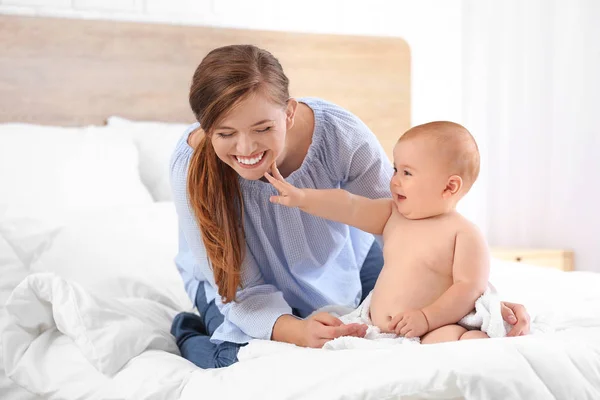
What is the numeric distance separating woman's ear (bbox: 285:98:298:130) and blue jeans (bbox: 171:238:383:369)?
0.44 meters

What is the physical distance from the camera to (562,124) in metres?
3.26

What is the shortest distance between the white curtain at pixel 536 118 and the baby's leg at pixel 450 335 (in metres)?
1.98

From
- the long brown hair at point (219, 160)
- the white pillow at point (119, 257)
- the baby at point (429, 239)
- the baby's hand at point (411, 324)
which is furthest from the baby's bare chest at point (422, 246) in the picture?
the white pillow at point (119, 257)

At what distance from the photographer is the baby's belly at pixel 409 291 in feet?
4.74

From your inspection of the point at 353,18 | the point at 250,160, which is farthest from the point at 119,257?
the point at 353,18

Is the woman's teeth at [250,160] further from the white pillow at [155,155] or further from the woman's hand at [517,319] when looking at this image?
the white pillow at [155,155]

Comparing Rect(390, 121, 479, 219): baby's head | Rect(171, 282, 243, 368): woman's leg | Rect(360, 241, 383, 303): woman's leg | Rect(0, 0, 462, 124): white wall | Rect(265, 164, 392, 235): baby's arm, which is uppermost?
Rect(0, 0, 462, 124): white wall

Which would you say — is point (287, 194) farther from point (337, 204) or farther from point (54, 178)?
point (54, 178)

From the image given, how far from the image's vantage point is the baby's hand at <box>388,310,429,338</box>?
138 cm

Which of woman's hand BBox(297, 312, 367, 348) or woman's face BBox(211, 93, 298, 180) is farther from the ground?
woman's face BBox(211, 93, 298, 180)

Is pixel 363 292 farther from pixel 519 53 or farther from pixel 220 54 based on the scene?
pixel 519 53

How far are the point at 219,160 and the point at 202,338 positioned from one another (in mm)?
397

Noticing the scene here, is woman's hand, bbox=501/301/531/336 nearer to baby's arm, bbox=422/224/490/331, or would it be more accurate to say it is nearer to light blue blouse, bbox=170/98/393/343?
baby's arm, bbox=422/224/490/331

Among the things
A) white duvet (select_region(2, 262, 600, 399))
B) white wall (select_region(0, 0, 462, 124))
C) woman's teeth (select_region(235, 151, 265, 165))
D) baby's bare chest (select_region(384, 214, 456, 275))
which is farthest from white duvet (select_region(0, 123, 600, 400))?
white wall (select_region(0, 0, 462, 124))
